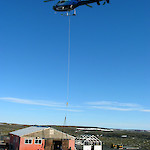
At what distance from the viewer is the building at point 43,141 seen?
103ft

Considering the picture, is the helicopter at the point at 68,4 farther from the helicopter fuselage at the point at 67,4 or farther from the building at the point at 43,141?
the building at the point at 43,141

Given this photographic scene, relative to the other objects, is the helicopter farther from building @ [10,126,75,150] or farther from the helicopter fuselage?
Result: building @ [10,126,75,150]

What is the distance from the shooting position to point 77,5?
860 inches

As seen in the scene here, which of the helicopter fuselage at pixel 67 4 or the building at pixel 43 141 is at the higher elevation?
the helicopter fuselage at pixel 67 4

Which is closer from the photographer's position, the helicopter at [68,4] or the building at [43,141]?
the helicopter at [68,4]

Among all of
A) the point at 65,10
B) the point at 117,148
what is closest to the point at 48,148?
the point at 65,10

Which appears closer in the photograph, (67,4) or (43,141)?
(67,4)

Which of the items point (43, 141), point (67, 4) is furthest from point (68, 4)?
point (43, 141)

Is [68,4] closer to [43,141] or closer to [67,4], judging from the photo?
[67,4]

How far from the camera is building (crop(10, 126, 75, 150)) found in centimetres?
3130

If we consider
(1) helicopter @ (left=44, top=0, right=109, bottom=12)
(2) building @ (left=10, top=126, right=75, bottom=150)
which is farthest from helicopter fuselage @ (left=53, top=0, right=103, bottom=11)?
(2) building @ (left=10, top=126, right=75, bottom=150)

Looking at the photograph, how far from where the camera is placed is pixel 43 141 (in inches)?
1266

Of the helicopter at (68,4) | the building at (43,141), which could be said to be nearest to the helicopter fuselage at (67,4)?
the helicopter at (68,4)

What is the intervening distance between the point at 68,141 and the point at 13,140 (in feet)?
32.9
